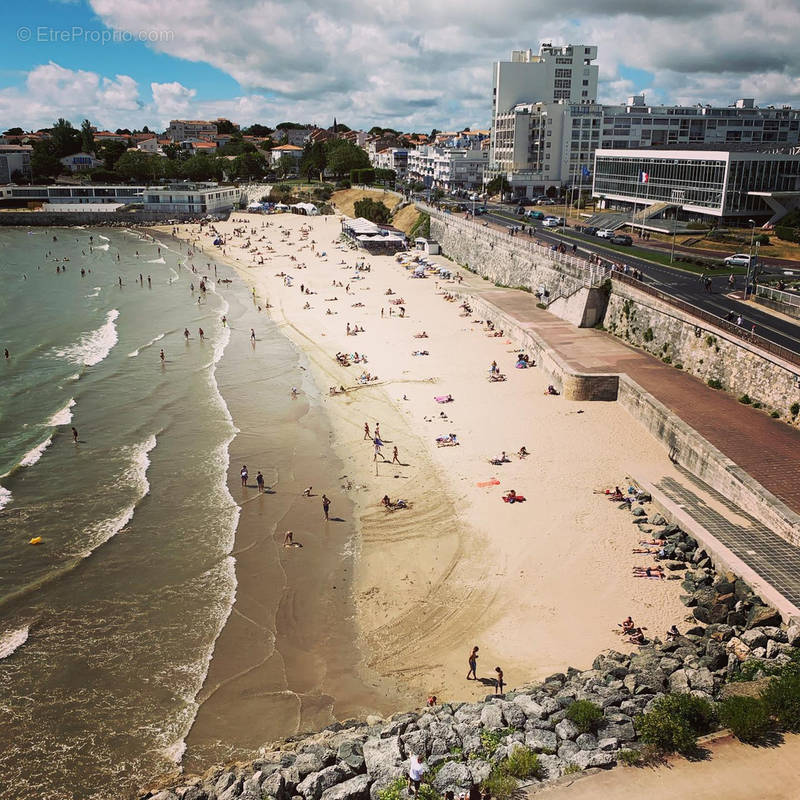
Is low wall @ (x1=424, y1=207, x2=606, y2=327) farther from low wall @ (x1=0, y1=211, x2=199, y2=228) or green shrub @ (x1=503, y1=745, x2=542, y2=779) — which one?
low wall @ (x1=0, y1=211, x2=199, y2=228)

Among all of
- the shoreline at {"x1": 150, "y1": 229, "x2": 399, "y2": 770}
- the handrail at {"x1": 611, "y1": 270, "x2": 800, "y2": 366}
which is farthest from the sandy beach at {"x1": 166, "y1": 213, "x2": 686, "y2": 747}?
the handrail at {"x1": 611, "y1": 270, "x2": 800, "y2": 366}

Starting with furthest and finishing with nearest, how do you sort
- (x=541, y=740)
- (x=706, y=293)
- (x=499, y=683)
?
(x=706, y=293) < (x=499, y=683) < (x=541, y=740)


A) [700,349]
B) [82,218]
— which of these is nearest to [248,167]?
[82,218]

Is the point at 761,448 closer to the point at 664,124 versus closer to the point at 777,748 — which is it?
the point at 777,748

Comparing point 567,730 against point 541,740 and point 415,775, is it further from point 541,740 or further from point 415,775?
point 415,775


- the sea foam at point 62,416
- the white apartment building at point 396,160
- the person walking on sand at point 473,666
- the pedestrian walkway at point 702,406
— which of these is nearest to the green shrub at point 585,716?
the person walking on sand at point 473,666

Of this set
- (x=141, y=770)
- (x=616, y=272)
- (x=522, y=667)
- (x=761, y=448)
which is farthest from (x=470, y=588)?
(x=616, y=272)

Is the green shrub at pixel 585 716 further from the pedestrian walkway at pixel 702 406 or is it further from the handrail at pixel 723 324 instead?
the handrail at pixel 723 324
